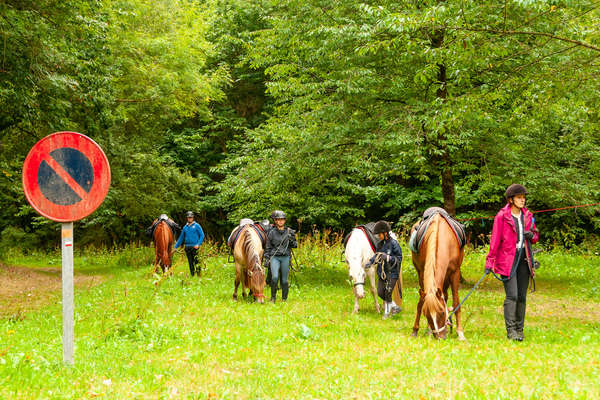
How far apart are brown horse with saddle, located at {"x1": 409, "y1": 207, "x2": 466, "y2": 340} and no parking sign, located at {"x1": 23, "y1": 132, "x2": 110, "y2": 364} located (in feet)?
15.1

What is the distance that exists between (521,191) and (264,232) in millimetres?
6417

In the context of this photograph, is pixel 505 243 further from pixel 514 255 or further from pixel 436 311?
pixel 436 311

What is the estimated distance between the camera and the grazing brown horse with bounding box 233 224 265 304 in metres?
10.8

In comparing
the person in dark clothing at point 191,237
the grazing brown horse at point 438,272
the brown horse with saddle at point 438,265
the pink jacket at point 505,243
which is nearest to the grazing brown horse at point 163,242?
the person in dark clothing at point 191,237

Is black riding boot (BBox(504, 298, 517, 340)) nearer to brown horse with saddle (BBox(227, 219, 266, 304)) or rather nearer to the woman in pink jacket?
the woman in pink jacket

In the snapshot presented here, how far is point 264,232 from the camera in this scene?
472 inches

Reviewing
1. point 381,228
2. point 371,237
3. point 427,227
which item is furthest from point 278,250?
point 427,227

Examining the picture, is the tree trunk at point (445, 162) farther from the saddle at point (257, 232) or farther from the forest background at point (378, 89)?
the saddle at point (257, 232)

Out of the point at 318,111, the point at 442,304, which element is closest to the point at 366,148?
the point at 318,111

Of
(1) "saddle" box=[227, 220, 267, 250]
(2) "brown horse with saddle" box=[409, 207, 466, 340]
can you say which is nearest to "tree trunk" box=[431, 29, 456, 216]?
(2) "brown horse with saddle" box=[409, 207, 466, 340]

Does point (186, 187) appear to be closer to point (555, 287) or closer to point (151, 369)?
point (555, 287)

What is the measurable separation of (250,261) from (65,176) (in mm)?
6370

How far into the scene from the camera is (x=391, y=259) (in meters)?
9.78

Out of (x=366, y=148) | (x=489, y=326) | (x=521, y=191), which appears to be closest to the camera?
(x=521, y=191)
